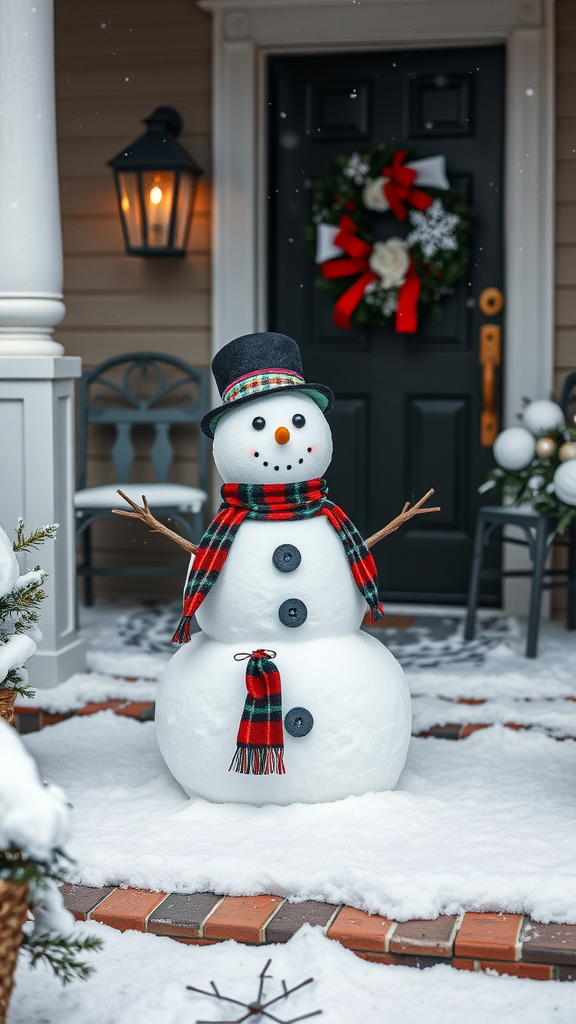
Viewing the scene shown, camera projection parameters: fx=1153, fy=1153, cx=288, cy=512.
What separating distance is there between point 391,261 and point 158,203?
0.91 meters

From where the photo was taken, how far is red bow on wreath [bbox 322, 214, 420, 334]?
171 inches

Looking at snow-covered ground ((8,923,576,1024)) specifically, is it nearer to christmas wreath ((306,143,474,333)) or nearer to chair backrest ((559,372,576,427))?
chair backrest ((559,372,576,427))

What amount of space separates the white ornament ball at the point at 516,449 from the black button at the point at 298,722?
1.83 meters

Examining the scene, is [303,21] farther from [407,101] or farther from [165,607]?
[165,607]

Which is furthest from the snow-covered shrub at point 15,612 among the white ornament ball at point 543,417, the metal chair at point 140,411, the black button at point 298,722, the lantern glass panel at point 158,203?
the lantern glass panel at point 158,203

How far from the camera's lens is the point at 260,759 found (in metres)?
2.25

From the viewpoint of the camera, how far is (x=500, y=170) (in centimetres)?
438

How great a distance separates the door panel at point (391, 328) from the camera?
440cm

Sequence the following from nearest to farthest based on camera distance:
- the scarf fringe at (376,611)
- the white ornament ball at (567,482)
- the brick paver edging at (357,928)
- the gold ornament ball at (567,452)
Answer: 1. the brick paver edging at (357,928)
2. the scarf fringe at (376,611)
3. the white ornament ball at (567,482)
4. the gold ornament ball at (567,452)

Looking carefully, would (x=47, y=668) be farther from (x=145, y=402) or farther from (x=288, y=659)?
(x=145, y=402)

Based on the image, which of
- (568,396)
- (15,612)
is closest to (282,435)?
(15,612)

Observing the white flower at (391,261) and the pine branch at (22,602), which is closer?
the pine branch at (22,602)

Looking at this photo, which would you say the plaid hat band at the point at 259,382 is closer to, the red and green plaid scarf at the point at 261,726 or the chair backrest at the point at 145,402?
the red and green plaid scarf at the point at 261,726

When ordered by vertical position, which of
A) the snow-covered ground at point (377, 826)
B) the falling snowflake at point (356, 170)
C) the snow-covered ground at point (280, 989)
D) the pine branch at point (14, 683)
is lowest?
the snow-covered ground at point (280, 989)
